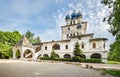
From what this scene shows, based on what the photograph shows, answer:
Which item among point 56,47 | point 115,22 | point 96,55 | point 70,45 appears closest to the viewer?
point 115,22

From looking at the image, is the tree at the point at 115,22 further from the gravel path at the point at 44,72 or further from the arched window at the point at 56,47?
the arched window at the point at 56,47

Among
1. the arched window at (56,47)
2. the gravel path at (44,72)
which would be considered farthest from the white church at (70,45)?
the gravel path at (44,72)

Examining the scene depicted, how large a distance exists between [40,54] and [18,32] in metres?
22.6

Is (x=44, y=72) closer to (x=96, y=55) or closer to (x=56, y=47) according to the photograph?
(x=96, y=55)

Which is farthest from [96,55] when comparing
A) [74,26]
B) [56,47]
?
[74,26]

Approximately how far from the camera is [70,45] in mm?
44656

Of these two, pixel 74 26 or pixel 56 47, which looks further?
pixel 74 26

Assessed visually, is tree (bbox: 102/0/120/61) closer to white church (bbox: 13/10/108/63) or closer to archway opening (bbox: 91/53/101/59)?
white church (bbox: 13/10/108/63)

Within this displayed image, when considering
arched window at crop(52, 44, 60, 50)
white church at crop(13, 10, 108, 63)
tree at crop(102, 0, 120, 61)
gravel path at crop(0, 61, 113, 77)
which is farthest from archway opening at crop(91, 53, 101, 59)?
tree at crop(102, 0, 120, 61)

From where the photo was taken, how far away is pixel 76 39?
43.3 m

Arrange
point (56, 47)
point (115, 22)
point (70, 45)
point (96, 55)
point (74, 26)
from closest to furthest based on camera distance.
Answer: point (115, 22) < point (96, 55) < point (70, 45) < point (56, 47) < point (74, 26)

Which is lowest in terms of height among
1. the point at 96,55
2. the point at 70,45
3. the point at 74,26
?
the point at 96,55

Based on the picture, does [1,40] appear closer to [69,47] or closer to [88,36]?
[69,47]

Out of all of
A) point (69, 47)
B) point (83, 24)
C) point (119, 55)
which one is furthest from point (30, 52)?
point (119, 55)
